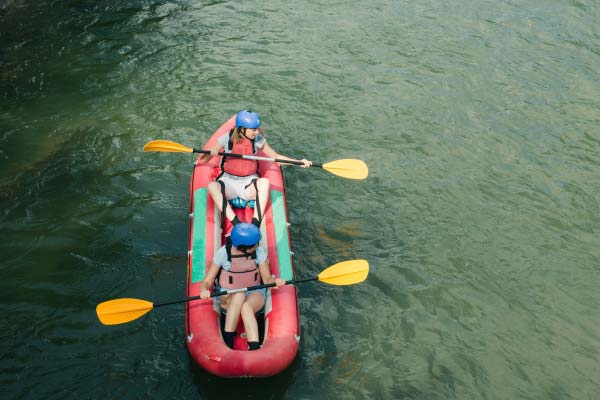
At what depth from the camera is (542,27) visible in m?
10.3

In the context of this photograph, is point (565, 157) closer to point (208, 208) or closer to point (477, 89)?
point (477, 89)

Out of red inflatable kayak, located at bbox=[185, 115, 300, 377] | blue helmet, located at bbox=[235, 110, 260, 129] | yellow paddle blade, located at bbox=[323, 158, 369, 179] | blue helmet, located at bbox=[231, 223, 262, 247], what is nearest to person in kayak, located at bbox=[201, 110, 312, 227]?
blue helmet, located at bbox=[235, 110, 260, 129]

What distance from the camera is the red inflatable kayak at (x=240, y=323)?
175 inches

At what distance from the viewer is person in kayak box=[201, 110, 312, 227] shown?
5.77m

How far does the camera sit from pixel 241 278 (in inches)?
192

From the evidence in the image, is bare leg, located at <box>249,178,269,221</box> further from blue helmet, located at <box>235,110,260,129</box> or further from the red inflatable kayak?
blue helmet, located at <box>235,110,260,129</box>

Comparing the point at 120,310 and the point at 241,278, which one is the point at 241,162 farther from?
the point at 120,310

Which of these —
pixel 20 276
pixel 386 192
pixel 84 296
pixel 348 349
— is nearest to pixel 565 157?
pixel 386 192

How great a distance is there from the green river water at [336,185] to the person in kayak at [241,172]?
27.0 inches

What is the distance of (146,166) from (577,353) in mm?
4961

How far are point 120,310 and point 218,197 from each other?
144 cm

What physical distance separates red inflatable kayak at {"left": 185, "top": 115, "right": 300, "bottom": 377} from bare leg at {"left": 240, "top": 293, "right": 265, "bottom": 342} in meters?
0.08

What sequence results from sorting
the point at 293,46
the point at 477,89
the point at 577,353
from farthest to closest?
the point at 293,46, the point at 477,89, the point at 577,353

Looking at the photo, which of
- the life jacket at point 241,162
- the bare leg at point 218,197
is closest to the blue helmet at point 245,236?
the bare leg at point 218,197
